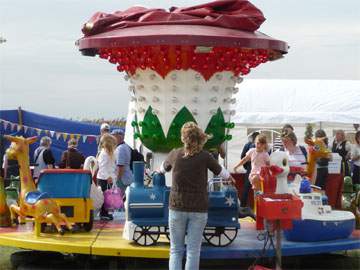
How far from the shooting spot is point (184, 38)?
249 inches

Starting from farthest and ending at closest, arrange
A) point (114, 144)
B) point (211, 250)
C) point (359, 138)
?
point (359, 138), point (114, 144), point (211, 250)

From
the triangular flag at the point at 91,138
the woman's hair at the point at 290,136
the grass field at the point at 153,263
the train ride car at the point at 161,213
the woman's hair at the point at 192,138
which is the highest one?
the woman's hair at the point at 192,138

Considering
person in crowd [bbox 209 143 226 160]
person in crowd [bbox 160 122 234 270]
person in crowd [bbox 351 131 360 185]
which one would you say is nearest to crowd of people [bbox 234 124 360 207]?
person in crowd [bbox 351 131 360 185]

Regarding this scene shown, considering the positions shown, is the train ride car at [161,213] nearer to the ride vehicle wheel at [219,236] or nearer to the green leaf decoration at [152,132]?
the ride vehicle wheel at [219,236]

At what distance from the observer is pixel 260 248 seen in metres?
6.28

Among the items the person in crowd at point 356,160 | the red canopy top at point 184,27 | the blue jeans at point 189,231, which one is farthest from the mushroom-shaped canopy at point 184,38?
the person in crowd at point 356,160

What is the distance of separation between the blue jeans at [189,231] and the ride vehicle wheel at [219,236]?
3.34ft

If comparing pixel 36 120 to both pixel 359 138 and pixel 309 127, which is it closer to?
pixel 309 127

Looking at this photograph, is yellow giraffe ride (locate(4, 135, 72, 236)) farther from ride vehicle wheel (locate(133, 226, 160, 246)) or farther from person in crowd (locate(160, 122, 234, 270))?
person in crowd (locate(160, 122, 234, 270))

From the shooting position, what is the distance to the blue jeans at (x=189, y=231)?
5.21 metres

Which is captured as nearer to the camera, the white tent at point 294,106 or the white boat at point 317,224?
the white boat at point 317,224

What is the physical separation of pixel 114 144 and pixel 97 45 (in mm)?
1502

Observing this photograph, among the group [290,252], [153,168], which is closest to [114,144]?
[153,168]

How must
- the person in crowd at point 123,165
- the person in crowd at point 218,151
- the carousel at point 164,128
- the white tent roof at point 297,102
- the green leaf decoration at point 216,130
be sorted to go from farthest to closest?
the white tent roof at point 297,102
the person in crowd at point 123,165
the person in crowd at point 218,151
the green leaf decoration at point 216,130
the carousel at point 164,128
